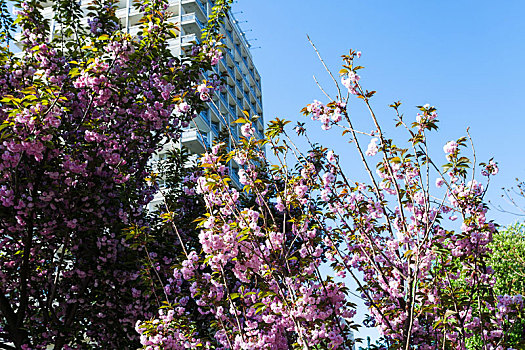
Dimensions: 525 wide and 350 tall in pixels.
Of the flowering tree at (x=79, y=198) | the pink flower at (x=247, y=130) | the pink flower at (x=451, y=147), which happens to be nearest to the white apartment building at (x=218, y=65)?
the flowering tree at (x=79, y=198)

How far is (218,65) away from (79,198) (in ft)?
104

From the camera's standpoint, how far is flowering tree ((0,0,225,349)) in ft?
16.6

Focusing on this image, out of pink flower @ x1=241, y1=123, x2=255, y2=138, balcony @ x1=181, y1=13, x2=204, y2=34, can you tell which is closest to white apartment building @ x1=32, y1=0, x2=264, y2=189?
balcony @ x1=181, y1=13, x2=204, y2=34

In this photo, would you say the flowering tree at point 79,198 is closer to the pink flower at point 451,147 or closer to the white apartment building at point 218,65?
the pink flower at point 451,147

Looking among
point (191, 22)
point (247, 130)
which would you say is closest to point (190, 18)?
point (191, 22)

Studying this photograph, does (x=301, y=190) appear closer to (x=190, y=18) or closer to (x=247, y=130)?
(x=247, y=130)

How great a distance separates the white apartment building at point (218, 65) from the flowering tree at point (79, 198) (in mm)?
21105

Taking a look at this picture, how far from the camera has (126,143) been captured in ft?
19.9

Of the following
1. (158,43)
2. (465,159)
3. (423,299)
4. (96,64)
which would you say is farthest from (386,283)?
(158,43)

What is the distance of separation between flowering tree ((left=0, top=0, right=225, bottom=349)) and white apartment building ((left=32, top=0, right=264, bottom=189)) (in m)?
21.1

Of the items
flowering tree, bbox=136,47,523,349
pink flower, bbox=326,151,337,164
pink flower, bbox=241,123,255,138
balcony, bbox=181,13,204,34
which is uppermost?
balcony, bbox=181,13,204,34

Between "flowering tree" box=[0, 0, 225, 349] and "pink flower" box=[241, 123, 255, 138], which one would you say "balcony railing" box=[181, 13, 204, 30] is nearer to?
"flowering tree" box=[0, 0, 225, 349]

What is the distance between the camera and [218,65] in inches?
1403

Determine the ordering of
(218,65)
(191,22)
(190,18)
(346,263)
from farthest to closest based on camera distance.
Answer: (218,65), (190,18), (191,22), (346,263)
